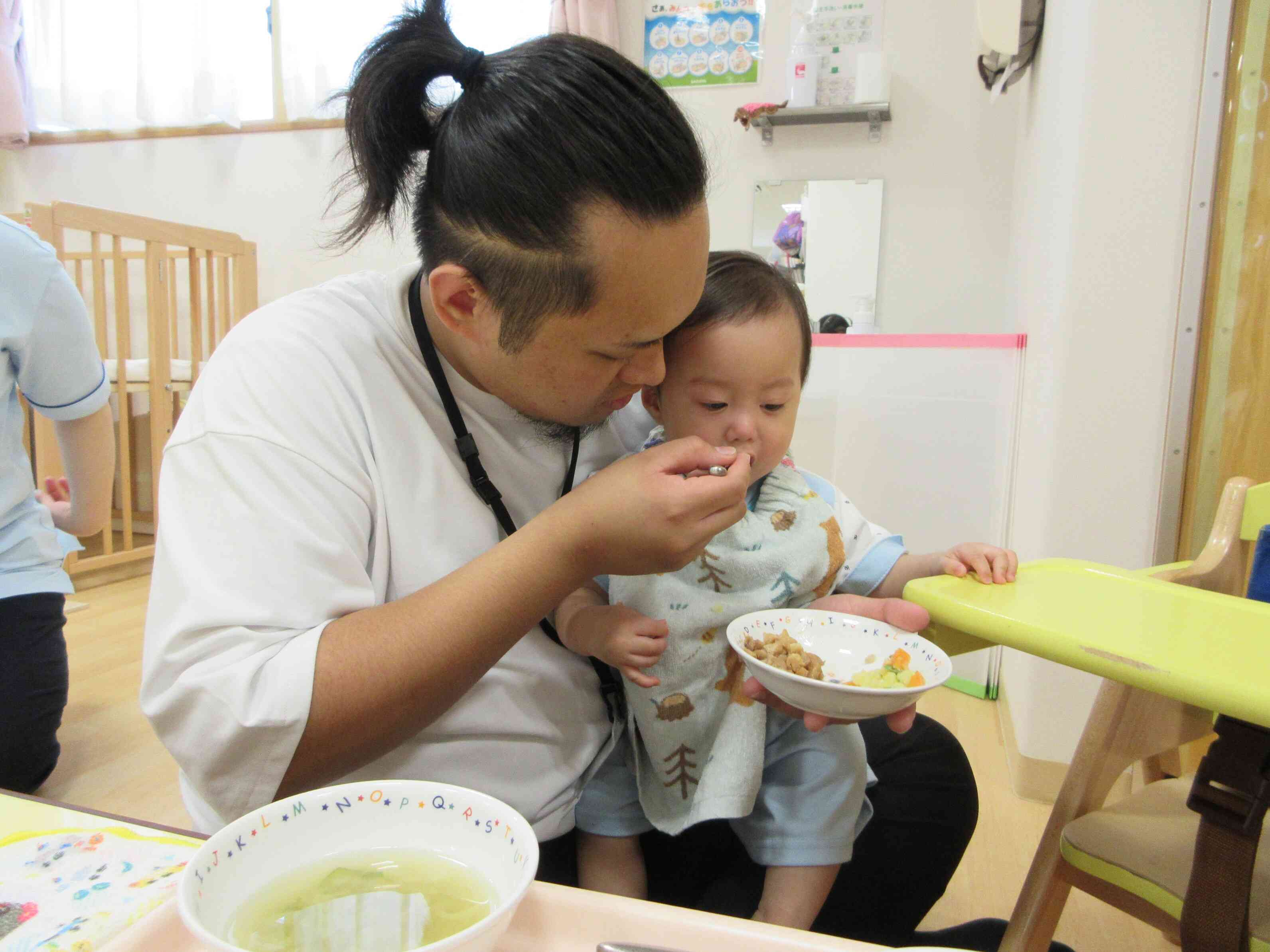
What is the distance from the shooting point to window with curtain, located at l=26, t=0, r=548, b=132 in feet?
13.3

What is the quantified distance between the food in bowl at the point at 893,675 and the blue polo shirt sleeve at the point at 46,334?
1771mm

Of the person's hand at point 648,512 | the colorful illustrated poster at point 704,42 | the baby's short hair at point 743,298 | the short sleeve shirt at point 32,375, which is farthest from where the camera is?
the colorful illustrated poster at point 704,42

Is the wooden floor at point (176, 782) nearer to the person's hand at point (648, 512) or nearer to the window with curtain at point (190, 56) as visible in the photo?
the person's hand at point (648, 512)

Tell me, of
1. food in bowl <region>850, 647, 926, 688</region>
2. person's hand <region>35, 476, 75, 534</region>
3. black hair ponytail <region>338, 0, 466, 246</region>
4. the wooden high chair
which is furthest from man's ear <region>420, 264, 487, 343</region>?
person's hand <region>35, 476, 75, 534</region>

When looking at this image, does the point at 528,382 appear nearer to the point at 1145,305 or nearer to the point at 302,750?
the point at 302,750

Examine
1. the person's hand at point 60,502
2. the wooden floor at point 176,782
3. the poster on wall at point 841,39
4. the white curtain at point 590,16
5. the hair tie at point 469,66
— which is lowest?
the wooden floor at point 176,782

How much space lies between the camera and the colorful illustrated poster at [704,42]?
139 inches

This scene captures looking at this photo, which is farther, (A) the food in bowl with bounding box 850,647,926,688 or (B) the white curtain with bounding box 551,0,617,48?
(B) the white curtain with bounding box 551,0,617,48

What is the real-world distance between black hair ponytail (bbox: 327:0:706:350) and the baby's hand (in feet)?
1.60

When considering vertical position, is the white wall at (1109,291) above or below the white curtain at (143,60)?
below

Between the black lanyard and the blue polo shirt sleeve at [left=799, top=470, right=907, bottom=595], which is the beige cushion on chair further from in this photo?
the black lanyard

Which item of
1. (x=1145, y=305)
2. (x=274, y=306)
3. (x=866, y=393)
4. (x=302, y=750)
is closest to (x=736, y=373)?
(x=274, y=306)

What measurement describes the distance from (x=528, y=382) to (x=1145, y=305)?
154cm

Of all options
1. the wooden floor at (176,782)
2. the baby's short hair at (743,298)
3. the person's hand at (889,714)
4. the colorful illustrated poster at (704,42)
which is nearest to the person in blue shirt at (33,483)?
the wooden floor at (176,782)
